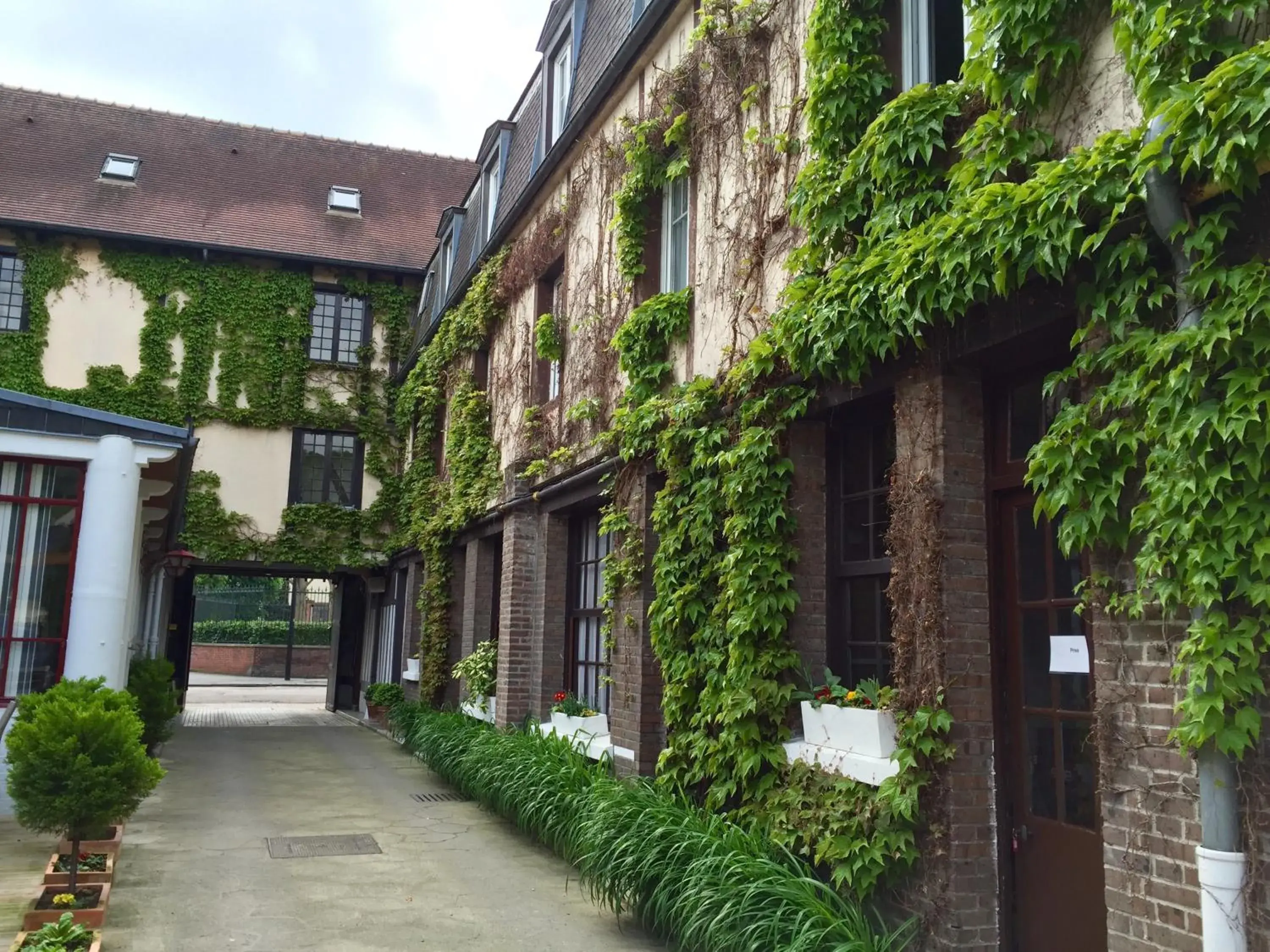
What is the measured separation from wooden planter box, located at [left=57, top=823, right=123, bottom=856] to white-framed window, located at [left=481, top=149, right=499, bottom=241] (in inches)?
367

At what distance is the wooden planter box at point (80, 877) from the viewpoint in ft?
20.7

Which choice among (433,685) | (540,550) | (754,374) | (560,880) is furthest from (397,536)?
(754,374)

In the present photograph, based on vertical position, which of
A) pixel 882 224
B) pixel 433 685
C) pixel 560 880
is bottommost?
pixel 560 880

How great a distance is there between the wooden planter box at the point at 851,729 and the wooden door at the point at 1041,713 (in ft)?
1.75

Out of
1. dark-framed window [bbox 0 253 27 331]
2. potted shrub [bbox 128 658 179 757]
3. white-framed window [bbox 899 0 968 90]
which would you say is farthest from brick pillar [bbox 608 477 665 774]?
dark-framed window [bbox 0 253 27 331]

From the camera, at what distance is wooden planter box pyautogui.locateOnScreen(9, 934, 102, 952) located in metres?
5.07

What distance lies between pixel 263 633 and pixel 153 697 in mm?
27929

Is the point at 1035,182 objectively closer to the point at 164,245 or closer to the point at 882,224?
the point at 882,224

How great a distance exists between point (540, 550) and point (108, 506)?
13.4 feet

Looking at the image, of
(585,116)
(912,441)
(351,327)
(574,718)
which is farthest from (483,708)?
(351,327)

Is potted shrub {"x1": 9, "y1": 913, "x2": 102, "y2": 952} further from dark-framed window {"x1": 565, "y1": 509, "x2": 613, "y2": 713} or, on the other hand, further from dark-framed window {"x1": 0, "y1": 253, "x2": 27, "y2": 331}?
Answer: dark-framed window {"x1": 0, "y1": 253, "x2": 27, "y2": 331}

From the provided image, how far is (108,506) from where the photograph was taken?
30.0 ft

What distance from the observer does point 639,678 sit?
7719 mm

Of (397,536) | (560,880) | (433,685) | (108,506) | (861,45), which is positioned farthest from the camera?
(397,536)
